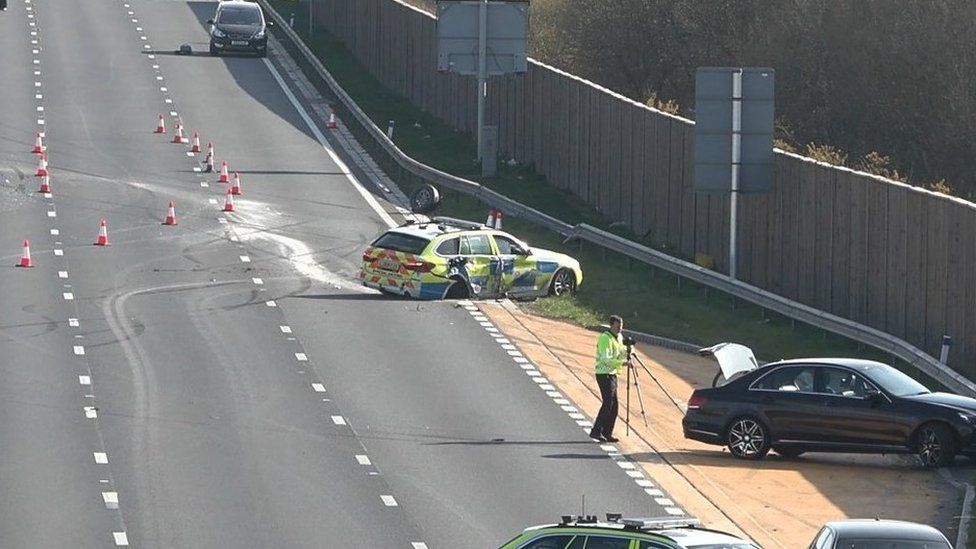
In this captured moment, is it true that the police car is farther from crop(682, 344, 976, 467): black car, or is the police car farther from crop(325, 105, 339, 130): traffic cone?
crop(325, 105, 339, 130): traffic cone

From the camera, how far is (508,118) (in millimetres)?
55344

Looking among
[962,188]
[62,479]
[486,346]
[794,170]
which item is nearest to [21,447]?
[62,479]

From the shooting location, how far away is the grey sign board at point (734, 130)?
125ft

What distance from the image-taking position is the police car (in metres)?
15.1

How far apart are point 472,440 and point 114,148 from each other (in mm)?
28426

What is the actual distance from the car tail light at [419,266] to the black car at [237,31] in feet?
119

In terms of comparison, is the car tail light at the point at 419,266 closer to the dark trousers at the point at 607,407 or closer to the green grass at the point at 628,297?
the green grass at the point at 628,297

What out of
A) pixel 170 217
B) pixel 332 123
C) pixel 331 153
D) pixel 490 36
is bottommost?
pixel 170 217

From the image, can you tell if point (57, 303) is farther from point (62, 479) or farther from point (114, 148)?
point (114, 148)

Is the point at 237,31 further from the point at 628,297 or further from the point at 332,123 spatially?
the point at 628,297

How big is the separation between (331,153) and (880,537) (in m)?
38.6

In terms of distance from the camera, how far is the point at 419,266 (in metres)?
36.9

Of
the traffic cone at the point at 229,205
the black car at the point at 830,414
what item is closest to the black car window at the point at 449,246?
the traffic cone at the point at 229,205

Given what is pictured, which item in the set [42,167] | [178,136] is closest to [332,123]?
[178,136]
